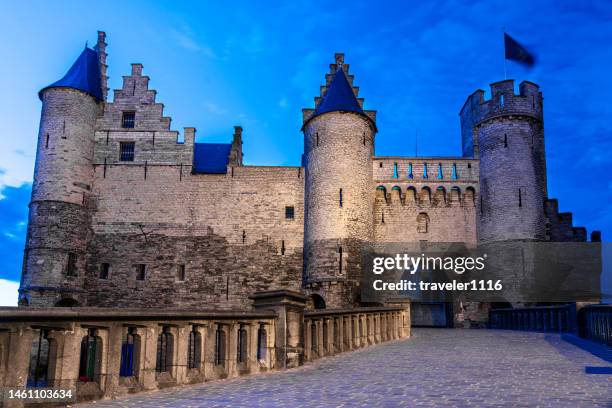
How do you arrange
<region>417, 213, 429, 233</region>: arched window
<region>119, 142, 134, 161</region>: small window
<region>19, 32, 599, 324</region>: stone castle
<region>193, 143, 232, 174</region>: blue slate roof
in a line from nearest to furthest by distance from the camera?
<region>19, 32, 599, 324</region>: stone castle < <region>417, 213, 429, 233</region>: arched window < <region>119, 142, 134, 161</region>: small window < <region>193, 143, 232, 174</region>: blue slate roof

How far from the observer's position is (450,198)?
30125 millimetres

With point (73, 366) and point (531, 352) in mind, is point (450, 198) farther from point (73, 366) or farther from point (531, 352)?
point (73, 366)

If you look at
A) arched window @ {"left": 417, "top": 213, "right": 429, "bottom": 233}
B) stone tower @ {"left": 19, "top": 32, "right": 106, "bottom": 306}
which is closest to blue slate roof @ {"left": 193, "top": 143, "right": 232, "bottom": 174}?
stone tower @ {"left": 19, "top": 32, "right": 106, "bottom": 306}

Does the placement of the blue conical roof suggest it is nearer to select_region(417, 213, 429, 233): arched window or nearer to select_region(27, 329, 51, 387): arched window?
select_region(417, 213, 429, 233): arched window

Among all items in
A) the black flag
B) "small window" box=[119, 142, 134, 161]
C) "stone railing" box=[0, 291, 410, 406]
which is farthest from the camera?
"small window" box=[119, 142, 134, 161]

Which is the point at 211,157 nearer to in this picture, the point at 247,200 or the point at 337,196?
the point at 247,200

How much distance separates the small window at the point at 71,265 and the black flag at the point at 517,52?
24.8 m

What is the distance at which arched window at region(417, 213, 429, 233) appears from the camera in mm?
30000

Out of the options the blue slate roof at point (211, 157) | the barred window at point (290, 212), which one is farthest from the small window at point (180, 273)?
the barred window at point (290, 212)

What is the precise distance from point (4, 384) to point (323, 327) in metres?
6.94

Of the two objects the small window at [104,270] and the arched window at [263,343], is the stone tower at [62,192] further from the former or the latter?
the arched window at [263,343]

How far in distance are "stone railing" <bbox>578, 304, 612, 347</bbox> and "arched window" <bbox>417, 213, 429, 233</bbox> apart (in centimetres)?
1427

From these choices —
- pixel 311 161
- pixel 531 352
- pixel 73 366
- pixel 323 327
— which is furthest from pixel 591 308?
pixel 311 161

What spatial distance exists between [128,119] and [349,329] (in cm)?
2293
